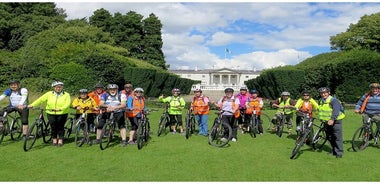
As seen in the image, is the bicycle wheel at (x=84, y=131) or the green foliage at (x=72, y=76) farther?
the green foliage at (x=72, y=76)

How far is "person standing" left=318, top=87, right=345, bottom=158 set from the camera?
9125 millimetres

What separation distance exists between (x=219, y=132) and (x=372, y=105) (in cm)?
452

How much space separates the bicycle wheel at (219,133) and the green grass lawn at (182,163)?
268mm

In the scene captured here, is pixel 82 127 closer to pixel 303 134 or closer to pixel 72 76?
pixel 303 134

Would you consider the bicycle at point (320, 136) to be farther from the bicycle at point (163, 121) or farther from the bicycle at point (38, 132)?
the bicycle at point (38, 132)

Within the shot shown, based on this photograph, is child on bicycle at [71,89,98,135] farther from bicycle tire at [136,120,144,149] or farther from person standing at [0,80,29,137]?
bicycle tire at [136,120,144,149]

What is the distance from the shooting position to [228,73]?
122 metres

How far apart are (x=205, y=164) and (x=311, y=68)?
1092 inches

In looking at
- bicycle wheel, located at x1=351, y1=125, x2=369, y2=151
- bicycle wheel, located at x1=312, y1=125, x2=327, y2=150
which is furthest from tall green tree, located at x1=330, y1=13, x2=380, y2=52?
bicycle wheel, located at x1=312, y1=125, x2=327, y2=150

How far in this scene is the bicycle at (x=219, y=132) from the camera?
1085 centimetres

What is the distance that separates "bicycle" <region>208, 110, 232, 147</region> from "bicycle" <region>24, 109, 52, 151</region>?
4.99 metres

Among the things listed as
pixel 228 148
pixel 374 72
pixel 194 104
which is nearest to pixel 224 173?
pixel 228 148

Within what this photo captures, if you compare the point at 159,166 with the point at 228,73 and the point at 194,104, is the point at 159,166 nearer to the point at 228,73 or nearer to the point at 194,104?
the point at 194,104

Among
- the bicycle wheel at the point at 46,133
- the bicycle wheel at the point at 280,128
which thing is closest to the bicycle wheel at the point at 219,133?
the bicycle wheel at the point at 280,128
